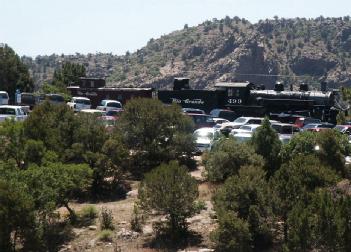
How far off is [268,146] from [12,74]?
4897 cm

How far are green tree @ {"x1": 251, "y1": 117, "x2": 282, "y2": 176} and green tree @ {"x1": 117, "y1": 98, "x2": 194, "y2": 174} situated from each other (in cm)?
514

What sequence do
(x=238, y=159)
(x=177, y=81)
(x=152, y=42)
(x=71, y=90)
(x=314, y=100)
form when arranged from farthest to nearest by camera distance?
(x=152, y=42) → (x=71, y=90) → (x=177, y=81) → (x=314, y=100) → (x=238, y=159)

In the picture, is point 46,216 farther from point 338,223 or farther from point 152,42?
point 152,42

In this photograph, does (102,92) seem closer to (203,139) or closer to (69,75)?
(69,75)

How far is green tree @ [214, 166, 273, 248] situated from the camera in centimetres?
2158

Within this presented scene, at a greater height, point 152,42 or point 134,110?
point 152,42

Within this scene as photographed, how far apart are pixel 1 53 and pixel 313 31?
122 metres

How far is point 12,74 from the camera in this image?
70.5m

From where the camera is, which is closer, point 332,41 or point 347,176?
point 347,176

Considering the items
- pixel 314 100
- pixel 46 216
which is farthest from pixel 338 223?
pixel 314 100

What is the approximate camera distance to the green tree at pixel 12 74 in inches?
2751

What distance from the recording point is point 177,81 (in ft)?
185

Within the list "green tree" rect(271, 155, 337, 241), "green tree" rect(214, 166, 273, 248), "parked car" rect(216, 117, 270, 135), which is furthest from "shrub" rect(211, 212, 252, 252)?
"parked car" rect(216, 117, 270, 135)

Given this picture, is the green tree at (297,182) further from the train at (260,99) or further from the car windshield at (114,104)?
the car windshield at (114,104)
